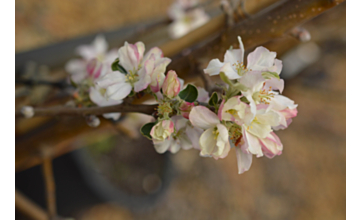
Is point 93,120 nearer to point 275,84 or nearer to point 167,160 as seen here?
point 275,84

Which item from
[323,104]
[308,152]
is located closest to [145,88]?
[308,152]

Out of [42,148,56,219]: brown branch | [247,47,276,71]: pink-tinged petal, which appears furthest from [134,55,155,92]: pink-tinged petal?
[42,148,56,219]: brown branch

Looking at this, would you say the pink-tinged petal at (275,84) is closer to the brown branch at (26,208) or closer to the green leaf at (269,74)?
the green leaf at (269,74)

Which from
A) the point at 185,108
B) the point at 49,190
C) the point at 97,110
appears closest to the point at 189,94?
the point at 185,108

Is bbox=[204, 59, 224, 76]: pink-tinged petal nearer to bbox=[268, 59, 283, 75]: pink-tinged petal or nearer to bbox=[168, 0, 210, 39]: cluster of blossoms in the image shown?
bbox=[268, 59, 283, 75]: pink-tinged petal

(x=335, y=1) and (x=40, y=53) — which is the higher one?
(x=40, y=53)

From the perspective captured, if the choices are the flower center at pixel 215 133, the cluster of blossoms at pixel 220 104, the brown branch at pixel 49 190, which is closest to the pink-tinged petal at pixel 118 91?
the cluster of blossoms at pixel 220 104

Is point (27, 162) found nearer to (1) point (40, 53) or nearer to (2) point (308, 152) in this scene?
(1) point (40, 53)
